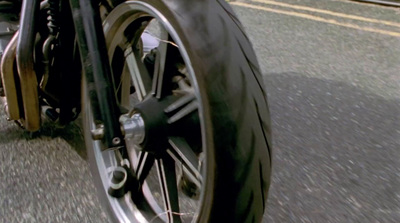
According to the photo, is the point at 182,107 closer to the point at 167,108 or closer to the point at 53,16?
the point at 167,108

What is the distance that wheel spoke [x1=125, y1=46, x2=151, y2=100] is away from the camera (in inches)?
68.3

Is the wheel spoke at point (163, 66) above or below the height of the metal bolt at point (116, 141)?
above

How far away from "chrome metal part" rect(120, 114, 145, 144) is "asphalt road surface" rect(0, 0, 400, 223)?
60cm

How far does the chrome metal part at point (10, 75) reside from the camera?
79.9 inches

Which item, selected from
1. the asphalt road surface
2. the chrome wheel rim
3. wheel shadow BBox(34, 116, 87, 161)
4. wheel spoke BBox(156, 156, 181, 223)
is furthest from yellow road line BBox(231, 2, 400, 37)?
wheel spoke BBox(156, 156, 181, 223)

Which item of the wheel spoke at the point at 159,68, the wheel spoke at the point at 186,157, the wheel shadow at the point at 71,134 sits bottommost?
the wheel shadow at the point at 71,134

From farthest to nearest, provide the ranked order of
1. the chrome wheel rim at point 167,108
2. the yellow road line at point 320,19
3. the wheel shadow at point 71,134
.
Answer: the yellow road line at point 320,19
the wheel shadow at point 71,134
the chrome wheel rim at point 167,108

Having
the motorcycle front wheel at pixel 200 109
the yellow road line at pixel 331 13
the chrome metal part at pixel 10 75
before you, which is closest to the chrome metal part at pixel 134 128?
the motorcycle front wheel at pixel 200 109

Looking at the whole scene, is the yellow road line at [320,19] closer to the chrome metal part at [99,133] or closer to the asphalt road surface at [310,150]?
the asphalt road surface at [310,150]

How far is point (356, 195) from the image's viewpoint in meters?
2.27

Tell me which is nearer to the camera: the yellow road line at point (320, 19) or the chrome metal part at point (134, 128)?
the chrome metal part at point (134, 128)

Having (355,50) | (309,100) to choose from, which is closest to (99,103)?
(309,100)

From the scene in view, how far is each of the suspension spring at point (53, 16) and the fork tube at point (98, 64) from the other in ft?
1.12

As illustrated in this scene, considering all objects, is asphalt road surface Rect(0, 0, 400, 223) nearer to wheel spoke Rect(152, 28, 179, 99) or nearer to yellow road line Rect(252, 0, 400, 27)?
wheel spoke Rect(152, 28, 179, 99)
